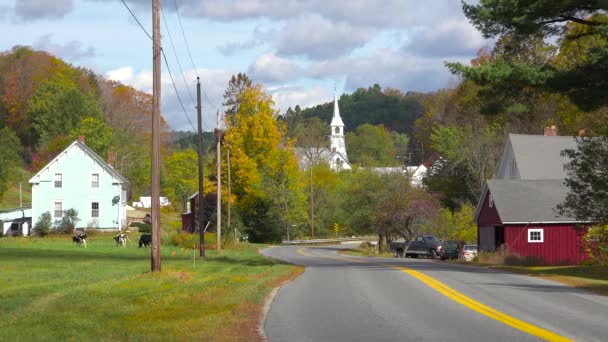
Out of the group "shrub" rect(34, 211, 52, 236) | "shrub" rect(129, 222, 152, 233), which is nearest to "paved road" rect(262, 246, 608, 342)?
"shrub" rect(34, 211, 52, 236)

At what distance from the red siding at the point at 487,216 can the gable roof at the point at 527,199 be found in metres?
0.61

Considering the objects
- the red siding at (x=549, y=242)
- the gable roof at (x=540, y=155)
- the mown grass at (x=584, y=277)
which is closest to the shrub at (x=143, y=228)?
the gable roof at (x=540, y=155)

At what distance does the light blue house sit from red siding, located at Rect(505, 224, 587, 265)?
40519 millimetres

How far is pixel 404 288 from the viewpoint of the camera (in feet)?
80.2

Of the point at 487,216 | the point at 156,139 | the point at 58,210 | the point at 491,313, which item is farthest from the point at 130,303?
the point at 58,210

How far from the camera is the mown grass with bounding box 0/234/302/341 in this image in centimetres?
1471

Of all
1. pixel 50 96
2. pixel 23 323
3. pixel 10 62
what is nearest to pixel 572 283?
pixel 23 323

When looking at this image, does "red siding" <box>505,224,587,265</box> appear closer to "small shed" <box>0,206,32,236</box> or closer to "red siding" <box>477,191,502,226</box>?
"red siding" <box>477,191,502,226</box>

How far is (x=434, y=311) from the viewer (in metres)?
18.1

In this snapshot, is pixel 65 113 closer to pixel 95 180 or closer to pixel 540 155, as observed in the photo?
pixel 95 180

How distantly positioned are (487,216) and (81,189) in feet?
129

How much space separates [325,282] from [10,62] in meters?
108

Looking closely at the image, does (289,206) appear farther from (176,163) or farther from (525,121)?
(176,163)

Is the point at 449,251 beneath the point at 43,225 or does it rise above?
beneath
